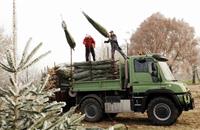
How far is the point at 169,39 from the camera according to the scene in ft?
209

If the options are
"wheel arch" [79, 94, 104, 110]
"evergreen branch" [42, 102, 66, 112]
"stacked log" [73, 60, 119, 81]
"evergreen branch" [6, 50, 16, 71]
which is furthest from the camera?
"wheel arch" [79, 94, 104, 110]

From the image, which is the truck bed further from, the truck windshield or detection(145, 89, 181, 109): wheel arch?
the truck windshield

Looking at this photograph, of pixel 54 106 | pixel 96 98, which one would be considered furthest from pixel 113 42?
pixel 54 106

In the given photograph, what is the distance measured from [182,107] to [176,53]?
→ 1981 inches

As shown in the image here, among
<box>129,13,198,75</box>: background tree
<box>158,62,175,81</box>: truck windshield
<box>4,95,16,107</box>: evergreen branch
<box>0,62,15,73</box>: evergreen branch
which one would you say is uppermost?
<box>129,13,198,75</box>: background tree

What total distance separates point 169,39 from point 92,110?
48931 millimetres

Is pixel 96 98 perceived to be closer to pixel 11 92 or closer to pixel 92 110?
pixel 92 110

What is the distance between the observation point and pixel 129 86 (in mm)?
15586

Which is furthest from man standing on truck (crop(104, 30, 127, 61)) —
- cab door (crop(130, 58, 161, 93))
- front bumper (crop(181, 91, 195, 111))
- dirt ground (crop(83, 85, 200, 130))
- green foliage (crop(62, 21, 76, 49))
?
front bumper (crop(181, 91, 195, 111))

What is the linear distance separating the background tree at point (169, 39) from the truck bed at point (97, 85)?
4461 centimetres

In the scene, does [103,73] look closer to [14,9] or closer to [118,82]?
[118,82]

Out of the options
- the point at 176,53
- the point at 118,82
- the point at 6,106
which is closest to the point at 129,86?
the point at 118,82

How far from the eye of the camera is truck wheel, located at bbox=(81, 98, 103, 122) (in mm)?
16031

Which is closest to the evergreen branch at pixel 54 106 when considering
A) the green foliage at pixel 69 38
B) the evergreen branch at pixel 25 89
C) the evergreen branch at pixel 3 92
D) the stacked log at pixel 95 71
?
the evergreen branch at pixel 25 89
